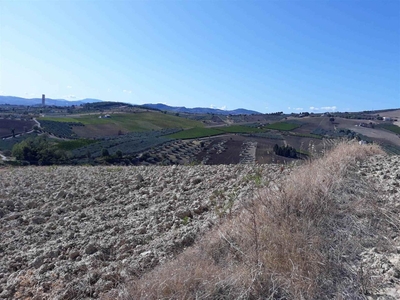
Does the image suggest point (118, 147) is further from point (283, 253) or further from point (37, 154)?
point (283, 253)

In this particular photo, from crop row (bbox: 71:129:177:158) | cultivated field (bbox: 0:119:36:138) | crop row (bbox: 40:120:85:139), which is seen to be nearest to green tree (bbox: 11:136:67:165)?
crop row (bbox: 71:129:177:158)

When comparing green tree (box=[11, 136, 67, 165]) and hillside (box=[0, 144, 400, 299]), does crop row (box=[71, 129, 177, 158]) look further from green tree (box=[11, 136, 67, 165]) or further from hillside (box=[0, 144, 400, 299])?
hillside (box=[0, 144, 400, 299])

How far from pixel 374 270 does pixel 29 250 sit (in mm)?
5208

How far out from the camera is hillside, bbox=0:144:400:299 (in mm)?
3418

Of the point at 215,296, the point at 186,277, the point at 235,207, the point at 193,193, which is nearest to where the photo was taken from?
the point at 215,296

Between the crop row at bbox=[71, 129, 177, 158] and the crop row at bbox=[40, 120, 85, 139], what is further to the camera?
the crop row at bbox=[40, 120, 85, 139]

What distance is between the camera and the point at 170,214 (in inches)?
253

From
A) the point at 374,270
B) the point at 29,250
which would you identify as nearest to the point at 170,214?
the point at 29,250

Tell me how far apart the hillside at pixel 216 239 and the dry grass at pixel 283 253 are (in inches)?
0.5

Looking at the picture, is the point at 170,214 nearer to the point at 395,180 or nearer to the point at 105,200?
the point at 105,200

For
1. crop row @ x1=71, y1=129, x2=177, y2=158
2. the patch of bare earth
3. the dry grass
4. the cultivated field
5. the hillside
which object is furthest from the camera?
the cultivated field

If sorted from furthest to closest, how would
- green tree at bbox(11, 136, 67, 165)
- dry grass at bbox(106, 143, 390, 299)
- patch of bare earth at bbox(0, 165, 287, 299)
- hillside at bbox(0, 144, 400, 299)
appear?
green tree at bbox(11, 136, 67, 165) → patch of bare earth at bbox(0, 165, 287, 299) → hillside at bbox(0, 144, 400, 299) → dry grass at bbox(106, 143, 390, 299)

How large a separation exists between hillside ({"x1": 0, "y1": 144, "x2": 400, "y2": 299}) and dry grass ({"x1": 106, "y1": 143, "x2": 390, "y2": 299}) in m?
0.01

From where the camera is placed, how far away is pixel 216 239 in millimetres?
4395
